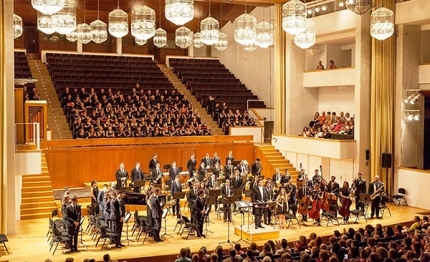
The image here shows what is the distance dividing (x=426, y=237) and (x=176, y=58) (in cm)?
2321

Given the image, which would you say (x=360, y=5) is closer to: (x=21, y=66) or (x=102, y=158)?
(x=102, y=158)

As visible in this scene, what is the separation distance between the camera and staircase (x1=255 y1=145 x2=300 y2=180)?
71.2 ft

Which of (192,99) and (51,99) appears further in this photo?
(192,99)

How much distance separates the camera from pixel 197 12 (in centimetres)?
2548

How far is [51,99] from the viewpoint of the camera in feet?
76.0

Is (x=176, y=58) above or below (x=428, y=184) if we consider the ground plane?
above

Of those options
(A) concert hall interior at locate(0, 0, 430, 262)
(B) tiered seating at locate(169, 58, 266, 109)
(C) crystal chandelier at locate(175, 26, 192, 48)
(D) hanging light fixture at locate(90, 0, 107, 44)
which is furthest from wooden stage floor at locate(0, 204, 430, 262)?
(B) tiered seating at locate(169, 58, 266, 109)

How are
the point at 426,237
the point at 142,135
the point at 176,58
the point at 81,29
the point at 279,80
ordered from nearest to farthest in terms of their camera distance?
the point at 426,237 < the point at 81,29 < the point at 142,135 < the point at 279,80 < the point at 176,58

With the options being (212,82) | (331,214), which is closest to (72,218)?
(331,214)

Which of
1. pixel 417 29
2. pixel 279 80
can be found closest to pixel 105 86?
pixel 279 80

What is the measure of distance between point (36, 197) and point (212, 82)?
13478mm

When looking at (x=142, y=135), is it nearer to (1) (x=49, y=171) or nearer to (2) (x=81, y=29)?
(1) (x=49, y=171)

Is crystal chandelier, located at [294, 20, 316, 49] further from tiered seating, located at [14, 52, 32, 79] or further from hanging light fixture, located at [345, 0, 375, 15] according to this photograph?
tiered seating, located at [14, 52, 32, 79]

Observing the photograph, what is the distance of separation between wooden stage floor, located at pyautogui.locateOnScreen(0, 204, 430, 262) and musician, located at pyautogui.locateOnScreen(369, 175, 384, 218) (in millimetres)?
363
